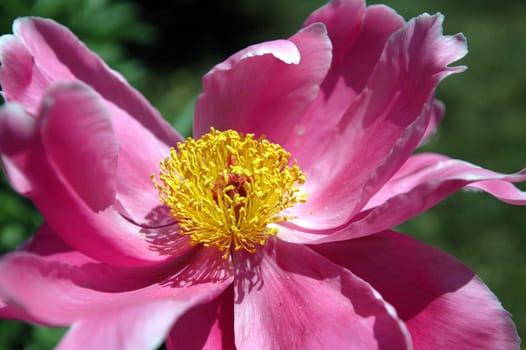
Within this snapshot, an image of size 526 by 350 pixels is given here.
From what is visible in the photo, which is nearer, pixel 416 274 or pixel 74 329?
pixel 74 329

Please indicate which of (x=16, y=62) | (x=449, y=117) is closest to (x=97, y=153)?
(x=16, y=62)

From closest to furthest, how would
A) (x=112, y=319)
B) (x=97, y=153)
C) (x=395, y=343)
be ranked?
1. (x=112, y=319)
2. (x=395, y=343)
3. (x=97, y=153)

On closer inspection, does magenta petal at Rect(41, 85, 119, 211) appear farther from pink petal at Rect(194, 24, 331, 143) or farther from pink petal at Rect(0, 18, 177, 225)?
pink petal at Rect(194, 24, 331, 143)

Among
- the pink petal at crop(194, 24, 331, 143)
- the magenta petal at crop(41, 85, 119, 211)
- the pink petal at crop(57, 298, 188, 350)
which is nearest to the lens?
the pink petal at crop(57, 298, 188, 350)

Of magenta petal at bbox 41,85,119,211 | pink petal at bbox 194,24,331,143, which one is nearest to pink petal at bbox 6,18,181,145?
pink petal at bbox 194,24,331,143

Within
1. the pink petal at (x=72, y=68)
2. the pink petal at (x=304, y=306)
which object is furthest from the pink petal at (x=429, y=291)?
the pink petal at (x=72, y=68)

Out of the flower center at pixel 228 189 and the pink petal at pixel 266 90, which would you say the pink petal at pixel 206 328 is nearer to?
the flower center at pixel 228 189

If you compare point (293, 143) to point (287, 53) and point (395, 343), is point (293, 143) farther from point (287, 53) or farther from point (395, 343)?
point (395, 343)

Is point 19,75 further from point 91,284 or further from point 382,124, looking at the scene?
point 382,124
